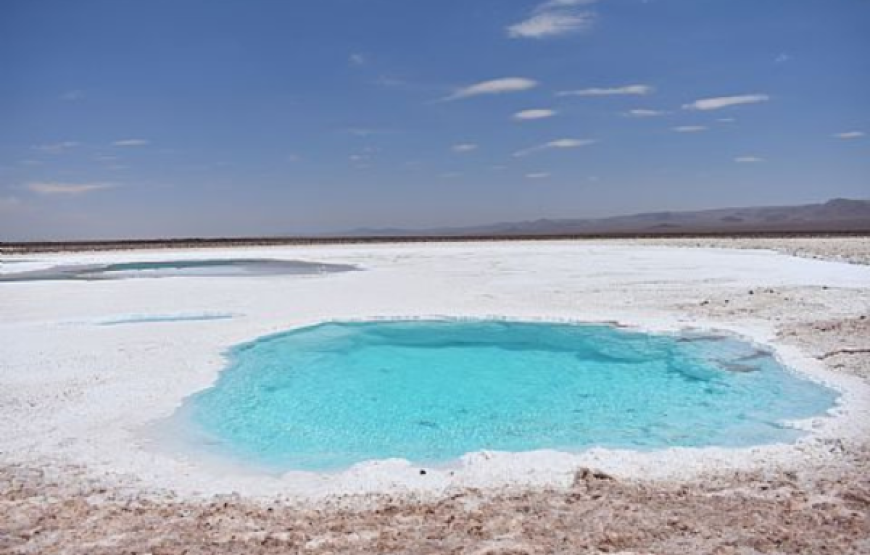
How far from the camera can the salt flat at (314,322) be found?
6164 millimetres

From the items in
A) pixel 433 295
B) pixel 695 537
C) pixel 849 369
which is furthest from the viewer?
pixel 433 295

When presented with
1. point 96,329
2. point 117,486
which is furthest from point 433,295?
point 117,486

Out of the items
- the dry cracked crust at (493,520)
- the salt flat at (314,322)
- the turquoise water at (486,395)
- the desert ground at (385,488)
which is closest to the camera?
the dry cracked crust at (493,520)

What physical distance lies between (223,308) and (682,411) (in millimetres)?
11428

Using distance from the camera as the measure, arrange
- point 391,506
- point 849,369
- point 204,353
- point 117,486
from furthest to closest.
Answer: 1. point 204,353
2. point 849,369
3. point 117,486
4. point 391,506

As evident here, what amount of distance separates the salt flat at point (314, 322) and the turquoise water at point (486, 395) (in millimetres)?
470

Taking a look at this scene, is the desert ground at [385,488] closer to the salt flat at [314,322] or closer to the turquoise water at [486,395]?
the salt flat at [314,322]

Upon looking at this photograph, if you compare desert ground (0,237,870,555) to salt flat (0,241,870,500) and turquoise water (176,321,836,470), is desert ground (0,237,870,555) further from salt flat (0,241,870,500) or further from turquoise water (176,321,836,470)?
turquoise water (176,321,836,470)

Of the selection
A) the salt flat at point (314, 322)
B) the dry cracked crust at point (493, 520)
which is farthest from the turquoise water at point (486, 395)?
the dry cracked crust at point (493, 520)

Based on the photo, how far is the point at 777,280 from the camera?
1984 cm

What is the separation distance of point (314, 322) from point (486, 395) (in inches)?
238

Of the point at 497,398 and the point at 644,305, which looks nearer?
the point at 497,398

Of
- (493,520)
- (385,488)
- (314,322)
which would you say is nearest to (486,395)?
(385,488)

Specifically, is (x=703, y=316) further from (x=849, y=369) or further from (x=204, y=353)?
(x=204, y=353)
